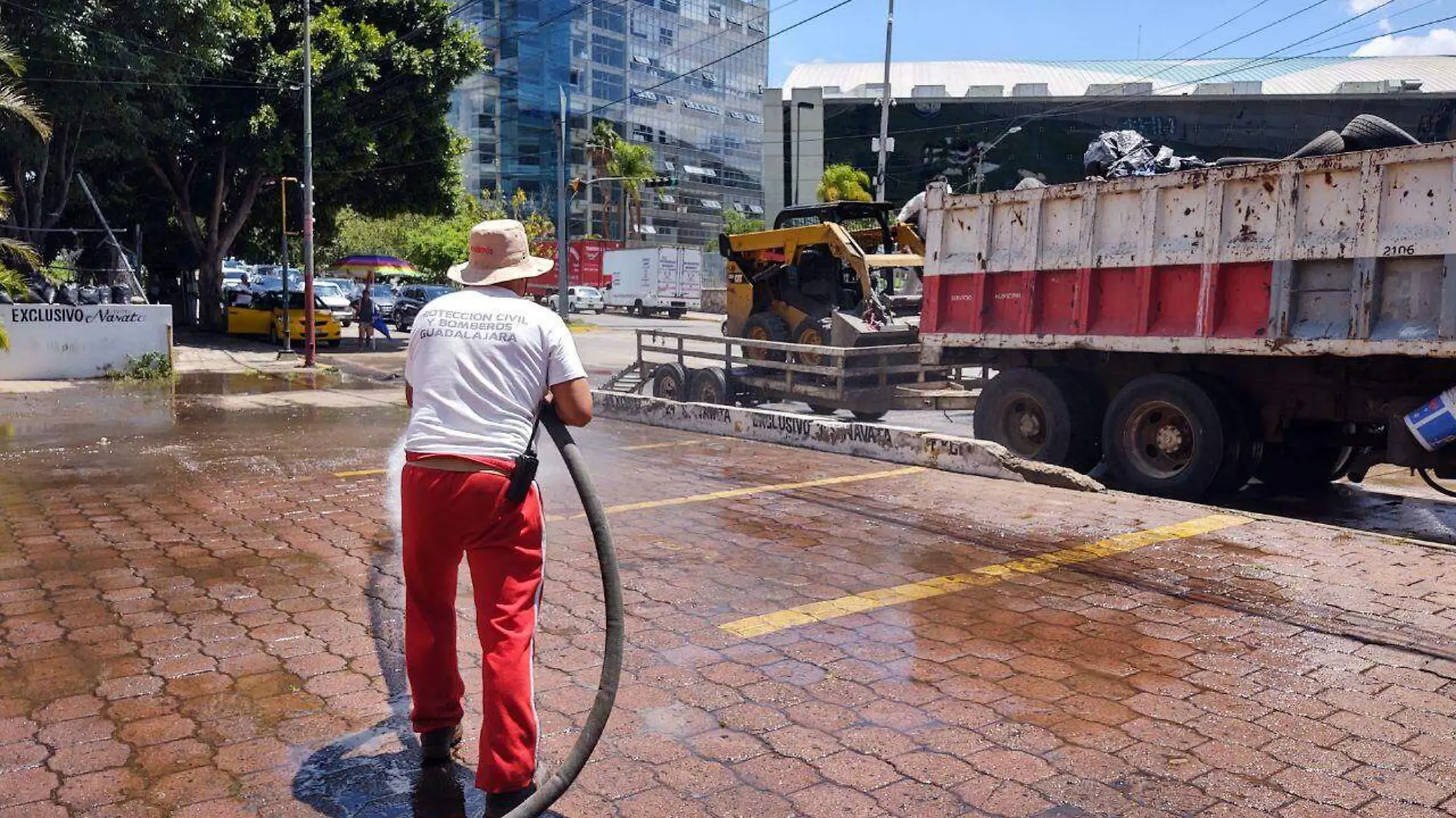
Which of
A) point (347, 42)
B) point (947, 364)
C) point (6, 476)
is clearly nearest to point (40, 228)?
point (347, 42)

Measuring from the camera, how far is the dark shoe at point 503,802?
3.23m

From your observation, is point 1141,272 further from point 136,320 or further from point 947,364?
point 136,320

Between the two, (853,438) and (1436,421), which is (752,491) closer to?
(853,438)

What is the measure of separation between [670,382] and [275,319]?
56.3 ft

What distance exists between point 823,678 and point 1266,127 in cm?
6570

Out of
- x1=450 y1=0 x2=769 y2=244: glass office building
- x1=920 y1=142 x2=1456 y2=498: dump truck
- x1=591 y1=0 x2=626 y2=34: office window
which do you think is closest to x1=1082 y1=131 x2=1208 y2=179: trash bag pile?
x1=920 y1=142 x2=1456 y2=498: dump truck

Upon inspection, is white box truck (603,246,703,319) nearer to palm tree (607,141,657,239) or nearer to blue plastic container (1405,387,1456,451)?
palm tree (607,141,657,239)

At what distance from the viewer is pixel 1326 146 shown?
330 inches

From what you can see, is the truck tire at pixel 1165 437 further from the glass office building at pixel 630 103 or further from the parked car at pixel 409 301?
the glass office building at pixel 630 103

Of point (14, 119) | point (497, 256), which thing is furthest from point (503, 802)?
point (14, 119)

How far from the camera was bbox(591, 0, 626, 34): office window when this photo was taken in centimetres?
9400

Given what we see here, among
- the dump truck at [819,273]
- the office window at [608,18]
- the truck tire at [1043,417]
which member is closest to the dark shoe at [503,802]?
the truck tire at [1043,417]

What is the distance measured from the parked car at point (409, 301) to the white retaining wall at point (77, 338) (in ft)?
47.4

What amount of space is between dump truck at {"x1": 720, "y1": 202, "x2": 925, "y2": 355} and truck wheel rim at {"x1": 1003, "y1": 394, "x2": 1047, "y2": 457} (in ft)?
9.80
